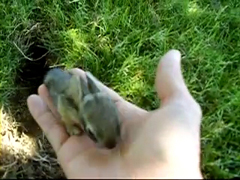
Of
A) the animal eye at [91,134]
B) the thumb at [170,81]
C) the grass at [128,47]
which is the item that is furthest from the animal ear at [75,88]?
the grass at [128,47]

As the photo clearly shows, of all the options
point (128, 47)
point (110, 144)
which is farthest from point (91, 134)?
point (128, 47)

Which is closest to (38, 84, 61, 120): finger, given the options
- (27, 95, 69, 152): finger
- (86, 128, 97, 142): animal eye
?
(27, 95, 69, 152): finger

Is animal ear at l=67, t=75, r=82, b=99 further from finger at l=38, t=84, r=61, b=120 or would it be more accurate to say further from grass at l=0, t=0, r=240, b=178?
grass at l=0, t=0, r=240, b=178

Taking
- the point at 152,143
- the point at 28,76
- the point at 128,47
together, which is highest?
the point at 152,143

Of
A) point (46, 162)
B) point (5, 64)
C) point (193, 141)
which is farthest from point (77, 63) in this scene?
point (193, 141)

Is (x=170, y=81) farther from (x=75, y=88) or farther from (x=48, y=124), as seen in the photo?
(x=48, y=124)

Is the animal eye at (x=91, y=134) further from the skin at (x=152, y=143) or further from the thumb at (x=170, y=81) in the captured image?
the thumb at (x=170, y=81)

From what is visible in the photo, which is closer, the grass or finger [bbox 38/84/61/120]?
finger [bbox 38/84/61/120]
